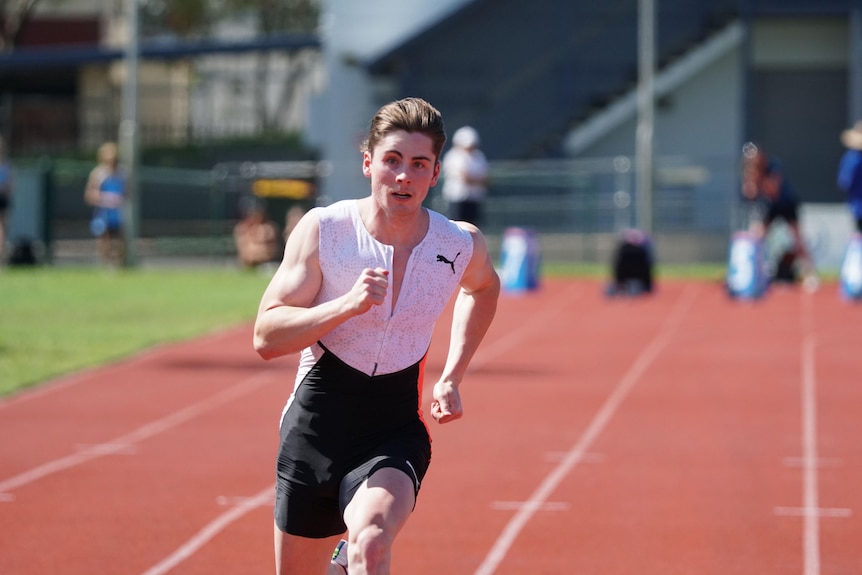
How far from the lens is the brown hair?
15.8ft

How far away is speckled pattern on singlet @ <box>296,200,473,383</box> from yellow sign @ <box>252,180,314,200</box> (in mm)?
24078

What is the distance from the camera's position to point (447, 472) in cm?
941

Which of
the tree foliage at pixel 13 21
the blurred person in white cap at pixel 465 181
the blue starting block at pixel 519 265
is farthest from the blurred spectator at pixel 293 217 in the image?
the tree foliage at pixel 13 21

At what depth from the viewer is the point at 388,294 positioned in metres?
4.88

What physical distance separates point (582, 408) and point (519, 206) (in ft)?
53.1

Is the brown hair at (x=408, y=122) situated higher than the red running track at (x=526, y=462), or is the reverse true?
the brown hair at (x=408, y=122)

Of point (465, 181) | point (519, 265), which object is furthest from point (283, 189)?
point (465, 181)

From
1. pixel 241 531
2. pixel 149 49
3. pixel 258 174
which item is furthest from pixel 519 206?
pixel 241 531

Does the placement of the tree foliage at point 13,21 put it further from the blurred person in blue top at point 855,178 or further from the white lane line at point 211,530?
the white lane line at point 211,530

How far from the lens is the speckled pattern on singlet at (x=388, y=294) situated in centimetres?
484

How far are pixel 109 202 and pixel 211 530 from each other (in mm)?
17988

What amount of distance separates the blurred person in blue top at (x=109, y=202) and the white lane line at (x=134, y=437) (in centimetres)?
1227

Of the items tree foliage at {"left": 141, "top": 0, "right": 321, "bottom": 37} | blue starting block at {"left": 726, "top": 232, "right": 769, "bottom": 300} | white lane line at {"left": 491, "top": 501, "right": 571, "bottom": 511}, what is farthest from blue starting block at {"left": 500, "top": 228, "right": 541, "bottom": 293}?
tree foliage at {"left": 141, "top": 0, "right": 321, "bottom": 37}

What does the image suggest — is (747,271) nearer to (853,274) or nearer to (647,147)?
(853,274)
